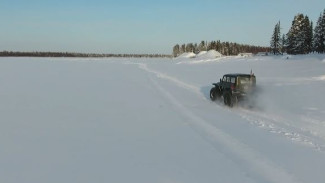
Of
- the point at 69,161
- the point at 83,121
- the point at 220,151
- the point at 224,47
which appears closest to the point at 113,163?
the point at 69,161

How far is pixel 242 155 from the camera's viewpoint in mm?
7387

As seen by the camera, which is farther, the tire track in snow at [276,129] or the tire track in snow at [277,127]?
the tire track in snow at [277,127]

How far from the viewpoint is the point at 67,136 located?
9320 mm

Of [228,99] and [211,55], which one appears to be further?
[211,55]

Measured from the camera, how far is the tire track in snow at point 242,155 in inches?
241

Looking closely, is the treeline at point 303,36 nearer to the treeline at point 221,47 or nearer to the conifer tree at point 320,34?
the conifer tree at point 320,34

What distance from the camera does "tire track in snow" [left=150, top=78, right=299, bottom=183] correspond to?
20.1 ft

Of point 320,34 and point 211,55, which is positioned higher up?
point 320,34

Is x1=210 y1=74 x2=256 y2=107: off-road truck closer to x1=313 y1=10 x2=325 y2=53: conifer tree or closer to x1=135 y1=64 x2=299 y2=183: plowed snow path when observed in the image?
x1=135 y1=64 x2=299 y2=183: plowed snow path

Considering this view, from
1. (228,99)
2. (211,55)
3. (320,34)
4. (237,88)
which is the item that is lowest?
(228,99)

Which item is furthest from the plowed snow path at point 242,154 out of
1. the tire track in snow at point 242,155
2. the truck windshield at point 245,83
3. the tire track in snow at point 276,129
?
the truck windshield at point 245,83

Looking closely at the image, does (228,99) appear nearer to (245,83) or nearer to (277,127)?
(245,83)

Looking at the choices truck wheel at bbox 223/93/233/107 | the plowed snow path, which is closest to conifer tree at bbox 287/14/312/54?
truck wheel at bbox 223/93/233/107

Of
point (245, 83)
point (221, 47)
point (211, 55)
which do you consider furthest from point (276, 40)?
point (245, 83)
